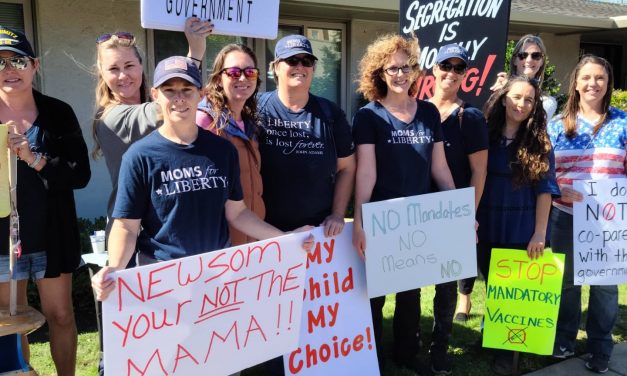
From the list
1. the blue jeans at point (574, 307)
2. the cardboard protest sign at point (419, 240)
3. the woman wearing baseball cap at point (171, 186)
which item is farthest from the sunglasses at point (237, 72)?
the blue jeans at point (574, 307)

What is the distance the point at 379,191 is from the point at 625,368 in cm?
219

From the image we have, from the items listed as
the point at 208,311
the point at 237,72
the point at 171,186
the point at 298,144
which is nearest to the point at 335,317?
the point at 208,311

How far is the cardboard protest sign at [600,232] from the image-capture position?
131 inches

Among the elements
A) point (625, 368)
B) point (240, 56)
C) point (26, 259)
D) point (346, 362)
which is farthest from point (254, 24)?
point (625, 368)

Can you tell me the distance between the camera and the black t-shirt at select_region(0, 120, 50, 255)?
8.02ft

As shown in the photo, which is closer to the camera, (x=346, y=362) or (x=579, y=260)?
(x=346, y=362)

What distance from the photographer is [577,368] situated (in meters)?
3.55

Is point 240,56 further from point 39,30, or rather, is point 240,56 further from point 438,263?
point 39,30

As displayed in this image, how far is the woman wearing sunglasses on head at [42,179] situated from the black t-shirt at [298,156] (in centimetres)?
93

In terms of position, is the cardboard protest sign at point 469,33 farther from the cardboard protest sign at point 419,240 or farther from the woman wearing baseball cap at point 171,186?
the woman wearing baseball cap at point 171,186

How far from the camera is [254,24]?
2902 millimetres

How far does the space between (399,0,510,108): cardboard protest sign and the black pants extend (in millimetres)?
1428

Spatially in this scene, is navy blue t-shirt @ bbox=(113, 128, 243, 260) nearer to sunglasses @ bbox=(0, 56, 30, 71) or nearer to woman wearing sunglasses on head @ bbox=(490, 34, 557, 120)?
sunglasses @ bbox=(0, 56, 30, 71)

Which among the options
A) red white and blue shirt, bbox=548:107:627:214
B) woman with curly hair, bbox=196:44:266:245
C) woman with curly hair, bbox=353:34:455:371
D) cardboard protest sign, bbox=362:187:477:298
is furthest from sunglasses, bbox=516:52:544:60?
woman with curly hair, bbox=196:44:266:245
